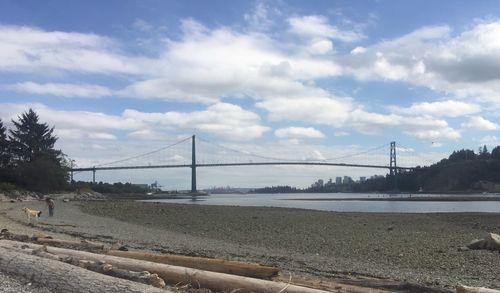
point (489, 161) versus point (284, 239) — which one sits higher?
point (489, 161)

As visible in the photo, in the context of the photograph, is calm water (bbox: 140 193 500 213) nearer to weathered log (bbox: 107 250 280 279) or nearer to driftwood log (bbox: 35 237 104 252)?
driftwood log (bbox: 35 237 104 252)

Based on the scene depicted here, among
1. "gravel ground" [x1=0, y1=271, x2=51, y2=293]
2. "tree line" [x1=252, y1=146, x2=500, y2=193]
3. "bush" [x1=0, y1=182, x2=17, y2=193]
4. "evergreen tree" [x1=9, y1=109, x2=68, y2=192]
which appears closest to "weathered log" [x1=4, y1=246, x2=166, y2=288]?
"gravel ground" [x1=0, y1=271, x2=51, y2=293]

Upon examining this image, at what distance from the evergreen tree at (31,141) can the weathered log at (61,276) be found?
8188 centimetres

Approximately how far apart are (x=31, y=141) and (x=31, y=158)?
3.01 meters

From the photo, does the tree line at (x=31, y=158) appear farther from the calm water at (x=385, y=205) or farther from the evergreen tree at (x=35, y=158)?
the calm water at (x=385, y=205)

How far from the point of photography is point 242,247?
1919cm

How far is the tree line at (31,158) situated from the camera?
81438 mm

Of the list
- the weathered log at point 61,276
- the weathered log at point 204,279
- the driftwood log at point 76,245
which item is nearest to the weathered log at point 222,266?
the weathered log at point 204,279

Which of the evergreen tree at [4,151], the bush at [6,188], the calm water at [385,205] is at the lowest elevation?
the calm water at [385,205]

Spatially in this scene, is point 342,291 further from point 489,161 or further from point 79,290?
point 489,161

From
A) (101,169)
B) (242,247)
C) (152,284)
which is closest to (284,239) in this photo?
(242,247)

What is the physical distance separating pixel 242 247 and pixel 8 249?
31.5 feet

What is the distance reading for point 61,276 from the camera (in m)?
8.69

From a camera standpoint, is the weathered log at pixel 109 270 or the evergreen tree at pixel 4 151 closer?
the weathered log at pixel 109 270
